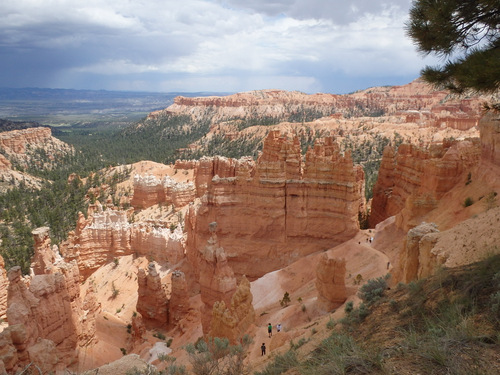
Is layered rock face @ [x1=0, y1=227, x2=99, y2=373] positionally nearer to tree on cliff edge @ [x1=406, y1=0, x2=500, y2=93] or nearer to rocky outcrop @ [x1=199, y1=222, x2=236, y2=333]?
rocky outcrop @ [x1=199, y1=222, x2=236, y2=333]

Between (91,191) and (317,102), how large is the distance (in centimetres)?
12868

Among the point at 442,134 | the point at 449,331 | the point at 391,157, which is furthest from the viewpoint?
the point at 442,134

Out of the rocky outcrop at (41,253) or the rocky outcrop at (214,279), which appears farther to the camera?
the rocky outcrop at (41,253)

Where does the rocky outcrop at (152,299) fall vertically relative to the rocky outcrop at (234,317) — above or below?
below

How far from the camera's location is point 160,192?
4562 centimetres

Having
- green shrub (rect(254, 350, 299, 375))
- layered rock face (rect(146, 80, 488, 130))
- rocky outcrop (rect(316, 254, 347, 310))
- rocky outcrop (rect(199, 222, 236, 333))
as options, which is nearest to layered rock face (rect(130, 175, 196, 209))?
rocky outcrop (rect(199, 222, 236, 333))

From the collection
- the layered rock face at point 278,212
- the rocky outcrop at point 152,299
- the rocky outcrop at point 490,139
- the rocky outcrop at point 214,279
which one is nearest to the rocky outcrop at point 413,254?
the rocky outcrop at point 214,279

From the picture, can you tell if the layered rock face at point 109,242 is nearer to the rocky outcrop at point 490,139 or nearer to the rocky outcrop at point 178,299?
the rocky outcrop at point 178,299

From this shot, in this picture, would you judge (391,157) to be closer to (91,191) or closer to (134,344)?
(134,344)

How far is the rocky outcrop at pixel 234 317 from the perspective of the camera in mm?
15258

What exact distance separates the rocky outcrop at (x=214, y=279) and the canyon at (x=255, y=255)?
7 centimetres

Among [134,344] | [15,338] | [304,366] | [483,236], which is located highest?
[483,236]

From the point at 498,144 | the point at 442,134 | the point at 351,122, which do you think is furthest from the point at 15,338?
the point at 351,122

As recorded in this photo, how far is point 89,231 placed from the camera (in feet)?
103
